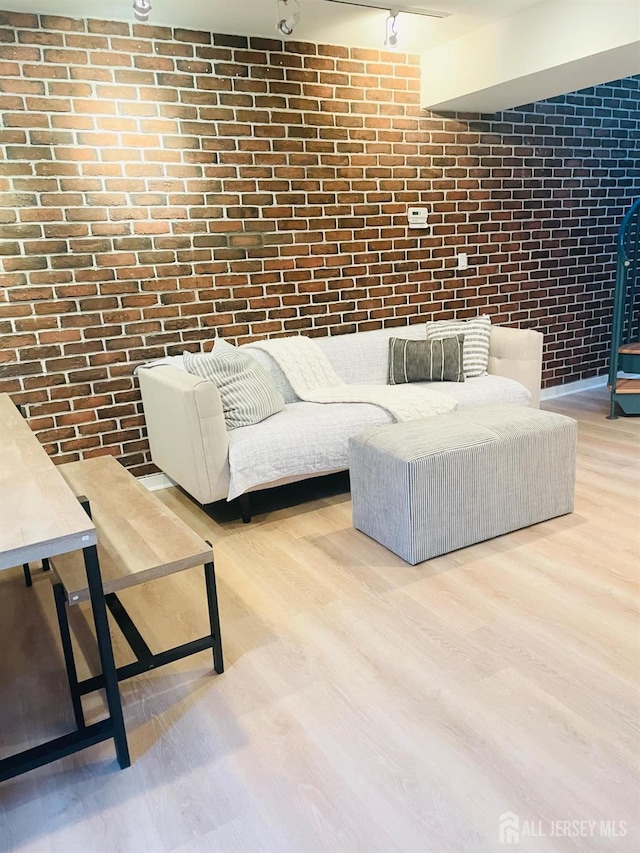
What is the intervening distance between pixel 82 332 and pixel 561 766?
284 centimetres

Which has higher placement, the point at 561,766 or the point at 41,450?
the point at 41,450

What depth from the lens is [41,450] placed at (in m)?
1.95

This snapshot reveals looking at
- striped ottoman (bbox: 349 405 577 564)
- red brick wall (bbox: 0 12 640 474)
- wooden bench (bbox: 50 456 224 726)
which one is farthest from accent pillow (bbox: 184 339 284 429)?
wooden bench (bbox: 50 456 224 726)

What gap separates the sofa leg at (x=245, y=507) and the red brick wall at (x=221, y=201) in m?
0.81

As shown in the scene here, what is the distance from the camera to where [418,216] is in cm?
424

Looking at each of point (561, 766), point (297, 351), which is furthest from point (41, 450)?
point (297, 351)

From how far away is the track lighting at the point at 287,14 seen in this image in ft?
9.73

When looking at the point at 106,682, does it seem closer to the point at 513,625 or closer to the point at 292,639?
the point at 292,639

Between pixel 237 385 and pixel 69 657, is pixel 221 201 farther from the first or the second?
pixel 69 657

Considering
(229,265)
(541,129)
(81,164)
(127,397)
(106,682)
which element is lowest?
(106,682)

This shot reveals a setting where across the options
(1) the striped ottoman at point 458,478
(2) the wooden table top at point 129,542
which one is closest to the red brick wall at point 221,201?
(2) the wooden table top at point 129,542

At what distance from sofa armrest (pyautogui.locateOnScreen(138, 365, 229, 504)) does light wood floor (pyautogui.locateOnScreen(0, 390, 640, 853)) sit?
379mm

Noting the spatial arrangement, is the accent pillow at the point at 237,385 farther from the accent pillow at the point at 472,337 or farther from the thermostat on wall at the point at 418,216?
the thermostat on wall at the point at 418,216

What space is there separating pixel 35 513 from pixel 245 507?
1.66 metres
